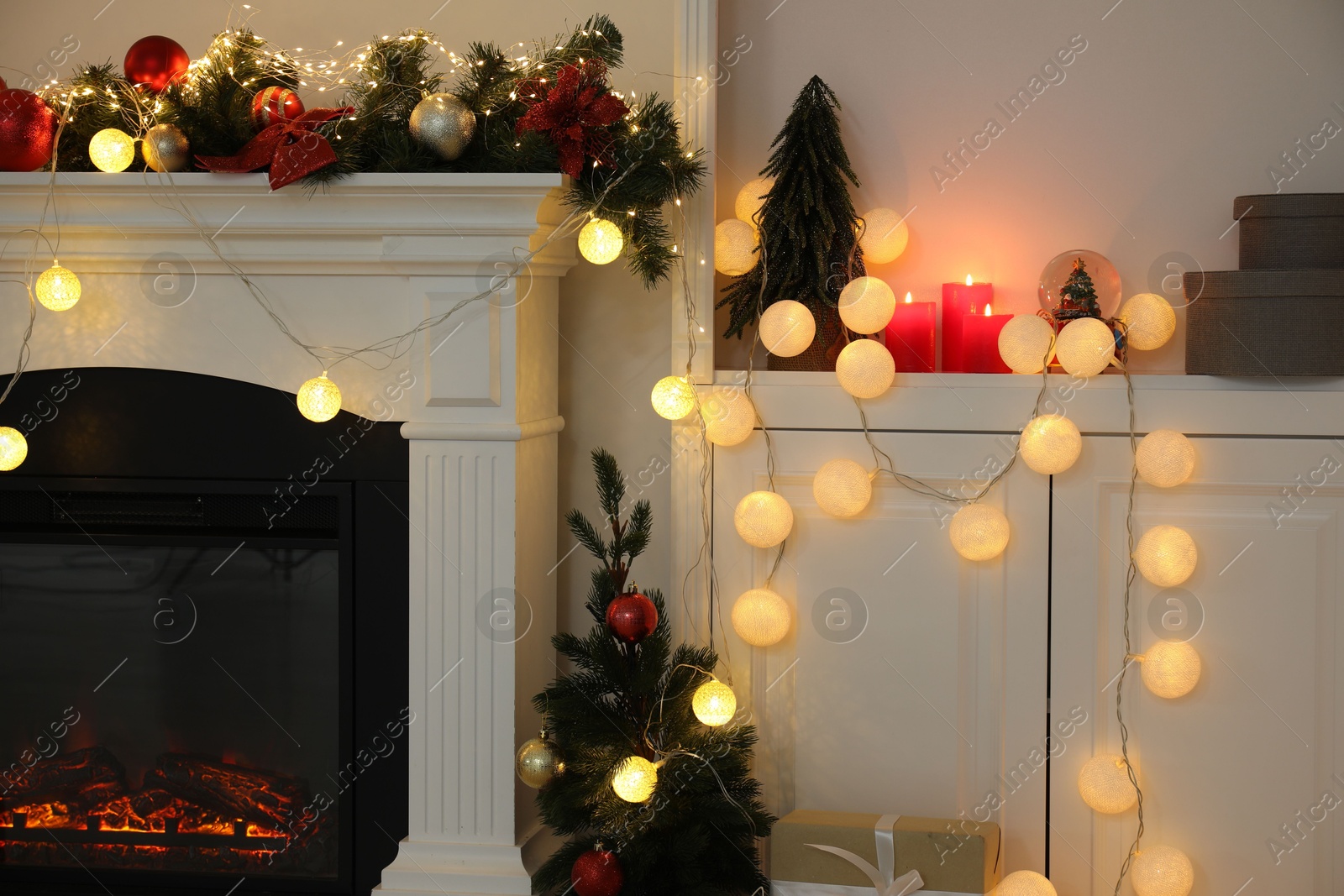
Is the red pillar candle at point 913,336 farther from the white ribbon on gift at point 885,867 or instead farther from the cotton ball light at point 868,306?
the white ribbon on gift at point 885,867

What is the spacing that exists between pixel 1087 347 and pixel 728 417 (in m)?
0.55

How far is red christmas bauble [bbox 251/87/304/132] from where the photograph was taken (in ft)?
5.19

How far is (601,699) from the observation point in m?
1.62

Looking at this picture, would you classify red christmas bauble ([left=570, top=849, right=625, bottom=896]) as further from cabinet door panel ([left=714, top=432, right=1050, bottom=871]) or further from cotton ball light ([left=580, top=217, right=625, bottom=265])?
cotton ball light ([left=580, top=217, right=625, bottom=265])

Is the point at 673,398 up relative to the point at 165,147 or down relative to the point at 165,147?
down

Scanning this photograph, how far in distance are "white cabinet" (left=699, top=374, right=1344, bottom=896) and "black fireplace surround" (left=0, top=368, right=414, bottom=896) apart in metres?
0.61

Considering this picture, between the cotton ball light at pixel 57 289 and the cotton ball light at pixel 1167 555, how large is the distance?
1663mm

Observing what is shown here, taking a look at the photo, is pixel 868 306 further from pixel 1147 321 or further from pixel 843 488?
pixel 1147 321

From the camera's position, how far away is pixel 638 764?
151 cm

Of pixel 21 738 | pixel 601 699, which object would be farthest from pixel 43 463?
pixel 601 699

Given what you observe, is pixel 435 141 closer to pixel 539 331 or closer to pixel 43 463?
pixel 539 331

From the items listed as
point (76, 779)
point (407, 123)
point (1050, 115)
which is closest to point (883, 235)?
point (1050, 115)

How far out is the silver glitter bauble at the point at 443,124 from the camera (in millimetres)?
1551

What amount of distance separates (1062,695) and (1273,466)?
1.55 feet
